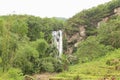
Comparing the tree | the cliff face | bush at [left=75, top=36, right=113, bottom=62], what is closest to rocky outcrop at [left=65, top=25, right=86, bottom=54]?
the cliff face

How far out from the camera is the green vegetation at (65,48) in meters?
39.2

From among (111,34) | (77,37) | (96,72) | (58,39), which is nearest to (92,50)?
(111,34)

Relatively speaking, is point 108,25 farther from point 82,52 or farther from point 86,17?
point 86,17

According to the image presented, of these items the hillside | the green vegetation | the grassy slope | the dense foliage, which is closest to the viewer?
the grassy slope

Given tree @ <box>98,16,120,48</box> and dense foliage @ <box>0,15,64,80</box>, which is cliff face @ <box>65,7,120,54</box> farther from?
tree @ <box>98,16,120,48</box>

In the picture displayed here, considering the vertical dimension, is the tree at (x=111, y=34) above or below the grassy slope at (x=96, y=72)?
above

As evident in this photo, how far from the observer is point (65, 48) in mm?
59969

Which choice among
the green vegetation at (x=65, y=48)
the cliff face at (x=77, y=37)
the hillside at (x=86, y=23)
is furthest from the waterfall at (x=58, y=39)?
the cliff face at (x=77, y=37)

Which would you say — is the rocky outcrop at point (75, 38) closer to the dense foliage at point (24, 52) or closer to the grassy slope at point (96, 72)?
the dense foliage at point (24, 52)

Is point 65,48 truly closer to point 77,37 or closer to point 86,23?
point 77,37

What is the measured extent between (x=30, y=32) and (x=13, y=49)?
1278 cm

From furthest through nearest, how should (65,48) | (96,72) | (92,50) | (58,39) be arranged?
(65,48) < (58,39) < (92,50) < (96,72)

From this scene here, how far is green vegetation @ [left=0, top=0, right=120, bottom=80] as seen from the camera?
3919 centimetres

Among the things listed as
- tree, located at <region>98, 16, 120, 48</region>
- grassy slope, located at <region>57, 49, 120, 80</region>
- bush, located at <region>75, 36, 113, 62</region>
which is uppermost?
tree, located at <region>98, 16, 120, 48</region>
